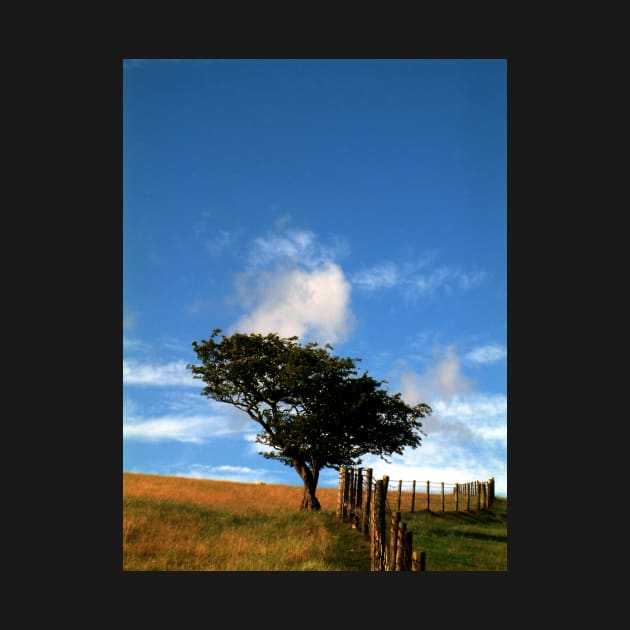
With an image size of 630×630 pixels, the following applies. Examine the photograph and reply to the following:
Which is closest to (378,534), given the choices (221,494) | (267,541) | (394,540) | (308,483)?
(394,540)

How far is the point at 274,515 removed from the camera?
2169cm

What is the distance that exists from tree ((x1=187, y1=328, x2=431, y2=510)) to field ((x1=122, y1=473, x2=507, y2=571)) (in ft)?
9.17

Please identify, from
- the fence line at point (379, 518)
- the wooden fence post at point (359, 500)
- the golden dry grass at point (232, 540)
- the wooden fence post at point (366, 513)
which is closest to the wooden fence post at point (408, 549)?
the fence line at point (379, 518)

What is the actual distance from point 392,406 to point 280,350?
5374mm

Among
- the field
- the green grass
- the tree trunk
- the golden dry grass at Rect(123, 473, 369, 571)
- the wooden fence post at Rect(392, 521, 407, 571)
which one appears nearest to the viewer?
the wooden fence post at Rect(392, 521, 407, 571)

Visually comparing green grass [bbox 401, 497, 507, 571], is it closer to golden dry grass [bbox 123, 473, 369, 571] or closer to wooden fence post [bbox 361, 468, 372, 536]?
wooden fence post [bbox 361, 468, 372, 536]

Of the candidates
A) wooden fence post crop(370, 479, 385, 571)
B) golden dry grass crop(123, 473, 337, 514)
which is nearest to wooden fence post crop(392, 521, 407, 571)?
wooden fence post crop(370, 479, 385, 571)

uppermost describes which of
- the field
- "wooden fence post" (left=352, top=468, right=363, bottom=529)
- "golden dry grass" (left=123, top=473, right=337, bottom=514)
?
"wooden fence post" (left=352, top=468, right=363, bottom=529)

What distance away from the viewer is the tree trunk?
26484 millimetres

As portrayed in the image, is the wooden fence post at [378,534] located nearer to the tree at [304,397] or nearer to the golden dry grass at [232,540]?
the golden dry grass at [232,540]

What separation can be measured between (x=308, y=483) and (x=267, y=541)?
35.8ft

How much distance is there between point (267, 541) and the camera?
15.9m

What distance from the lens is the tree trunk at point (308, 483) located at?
26.5 metres
